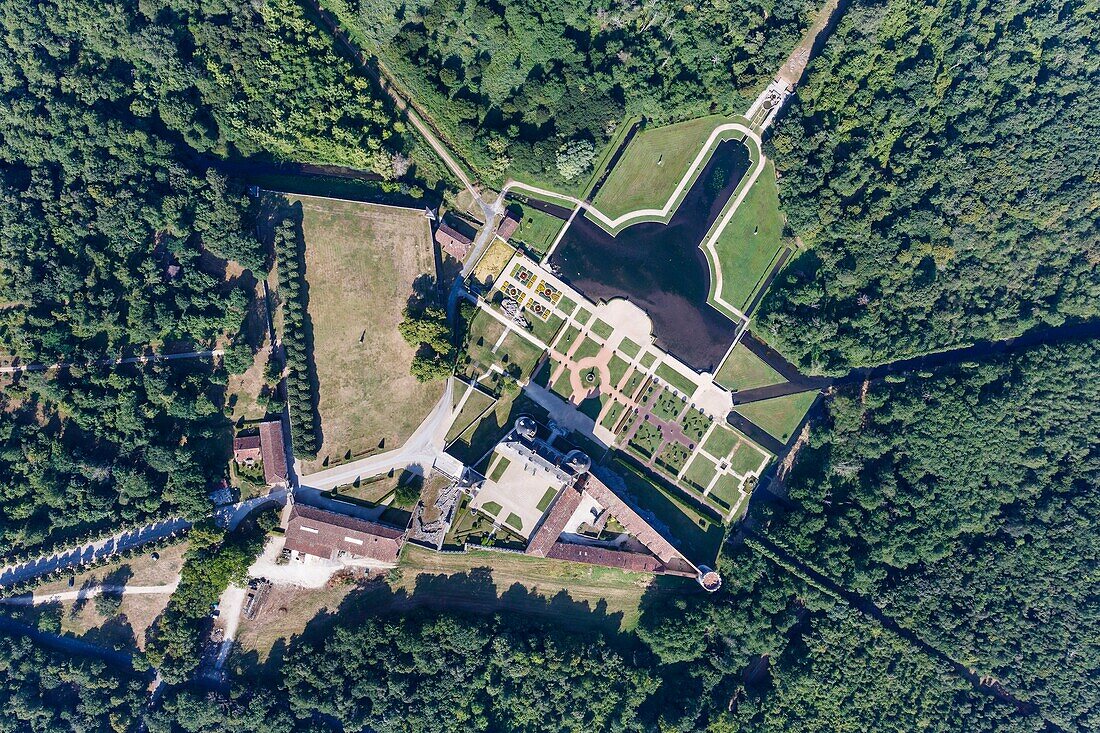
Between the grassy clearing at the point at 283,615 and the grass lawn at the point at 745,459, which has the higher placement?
the grass lawn at the point at 745,459

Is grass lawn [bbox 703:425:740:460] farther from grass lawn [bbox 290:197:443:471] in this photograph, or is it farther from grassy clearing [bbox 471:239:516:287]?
grass lawn [bbox 290:197:443:471]

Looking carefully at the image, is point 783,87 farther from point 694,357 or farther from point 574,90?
point 694,357

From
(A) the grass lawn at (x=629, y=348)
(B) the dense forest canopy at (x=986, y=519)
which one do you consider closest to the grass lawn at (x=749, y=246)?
(A) the grass lawn at (x=629, y=348)

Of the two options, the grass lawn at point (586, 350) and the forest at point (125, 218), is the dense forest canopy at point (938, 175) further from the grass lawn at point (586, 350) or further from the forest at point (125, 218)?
the forest at point (125, 218)

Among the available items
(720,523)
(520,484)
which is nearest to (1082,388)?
(720,523)

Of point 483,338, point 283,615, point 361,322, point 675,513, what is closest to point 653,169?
point 483,338
